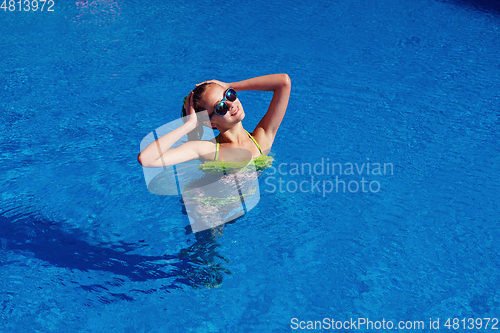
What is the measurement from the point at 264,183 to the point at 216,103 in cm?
175

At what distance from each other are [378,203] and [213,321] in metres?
2.08

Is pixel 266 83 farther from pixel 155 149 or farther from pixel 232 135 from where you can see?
pixel 155 149

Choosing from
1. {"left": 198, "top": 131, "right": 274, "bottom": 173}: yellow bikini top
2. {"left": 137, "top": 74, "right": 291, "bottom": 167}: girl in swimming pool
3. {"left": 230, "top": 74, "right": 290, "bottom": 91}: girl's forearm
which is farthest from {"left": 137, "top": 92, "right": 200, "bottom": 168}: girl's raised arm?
{"left": 230, "top": 74, "right": 290, "bottom": 91}: girl's forearm

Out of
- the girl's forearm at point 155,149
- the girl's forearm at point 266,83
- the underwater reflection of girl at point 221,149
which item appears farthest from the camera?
the girl's forearm at point 266,83

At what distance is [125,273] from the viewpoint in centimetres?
356

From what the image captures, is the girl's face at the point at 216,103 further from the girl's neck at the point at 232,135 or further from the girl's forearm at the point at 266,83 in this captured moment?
the girl's forearm at the point at 266,83

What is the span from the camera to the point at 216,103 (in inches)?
114

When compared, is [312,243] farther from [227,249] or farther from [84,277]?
[84,277]

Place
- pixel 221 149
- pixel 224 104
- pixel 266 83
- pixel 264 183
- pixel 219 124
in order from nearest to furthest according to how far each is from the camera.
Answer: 1. pixel 224 104
2. pixel 219 124
3. pixel 221 149
4. pixel 266 83
5. pixel 264 183

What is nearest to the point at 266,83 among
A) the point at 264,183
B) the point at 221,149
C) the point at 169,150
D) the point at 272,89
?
the point at 272,89

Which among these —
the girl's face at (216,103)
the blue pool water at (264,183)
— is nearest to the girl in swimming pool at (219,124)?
the girl's face at (216,103)

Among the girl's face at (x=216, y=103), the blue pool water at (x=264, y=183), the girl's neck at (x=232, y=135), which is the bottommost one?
the blue pool water at (x=264, y=183)

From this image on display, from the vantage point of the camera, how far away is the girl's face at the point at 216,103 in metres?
2.89

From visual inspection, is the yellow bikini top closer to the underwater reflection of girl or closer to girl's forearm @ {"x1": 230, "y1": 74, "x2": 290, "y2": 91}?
the underwater reflection of girl
